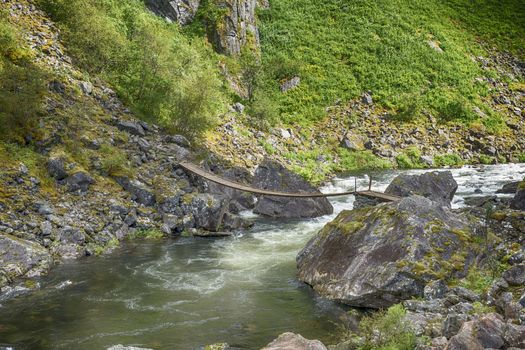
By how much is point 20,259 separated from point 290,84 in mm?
37023

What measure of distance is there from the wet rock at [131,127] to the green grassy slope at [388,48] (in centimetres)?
1997

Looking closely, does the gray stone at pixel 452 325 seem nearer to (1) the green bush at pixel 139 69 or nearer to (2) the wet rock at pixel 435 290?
(2) the wet rock at pixel 435 290

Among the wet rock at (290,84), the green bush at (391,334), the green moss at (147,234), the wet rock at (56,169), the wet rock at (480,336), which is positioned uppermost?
the wet rock at (290,84)

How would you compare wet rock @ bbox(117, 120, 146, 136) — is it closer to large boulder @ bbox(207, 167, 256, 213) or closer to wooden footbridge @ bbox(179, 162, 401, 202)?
wooden footbridge @ bbox(179, 162, 401, 202)

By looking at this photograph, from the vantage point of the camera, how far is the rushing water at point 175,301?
11.8 m

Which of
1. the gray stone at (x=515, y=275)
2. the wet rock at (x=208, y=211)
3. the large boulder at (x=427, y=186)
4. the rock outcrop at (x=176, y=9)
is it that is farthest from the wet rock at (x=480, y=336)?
the rock outcrop at (x=176, y=9)

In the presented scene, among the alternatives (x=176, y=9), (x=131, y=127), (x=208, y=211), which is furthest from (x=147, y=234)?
(x=176, y=9)

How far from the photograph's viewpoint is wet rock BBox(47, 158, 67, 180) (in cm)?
2106

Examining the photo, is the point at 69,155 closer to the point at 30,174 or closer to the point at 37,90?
the point at 30,174

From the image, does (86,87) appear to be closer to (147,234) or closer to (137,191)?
(137,191)

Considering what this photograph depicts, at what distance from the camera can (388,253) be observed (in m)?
13.9

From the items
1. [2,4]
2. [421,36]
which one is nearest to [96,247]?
[2,4]

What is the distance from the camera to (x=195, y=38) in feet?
152

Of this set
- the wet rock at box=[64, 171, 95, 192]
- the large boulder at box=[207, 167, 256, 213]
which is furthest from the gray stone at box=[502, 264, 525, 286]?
the wet rock at box=[64, 171, 95, 192]
